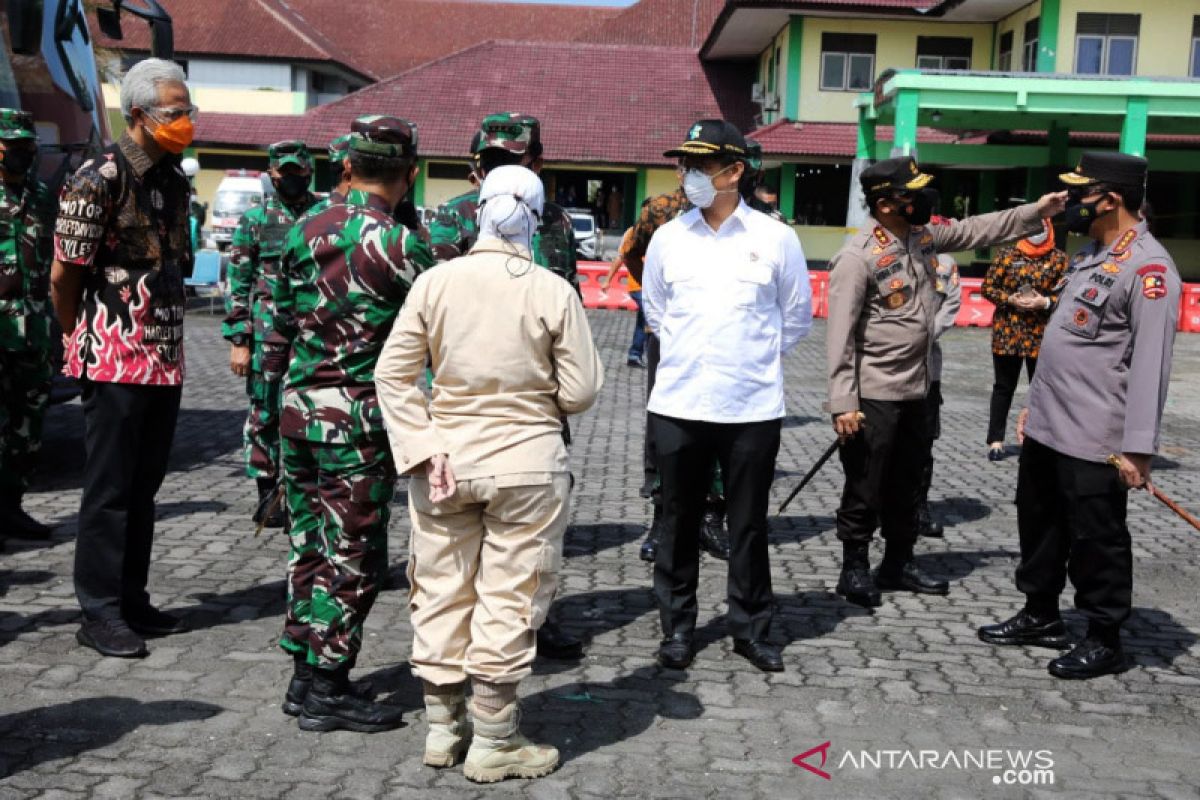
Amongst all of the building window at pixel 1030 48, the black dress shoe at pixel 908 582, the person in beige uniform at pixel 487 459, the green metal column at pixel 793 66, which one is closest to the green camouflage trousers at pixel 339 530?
the person in beige uniform at pixel 487 459

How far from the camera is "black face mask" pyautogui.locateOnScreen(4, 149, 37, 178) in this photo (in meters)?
7.07

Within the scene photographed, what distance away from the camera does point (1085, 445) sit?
17.4ft

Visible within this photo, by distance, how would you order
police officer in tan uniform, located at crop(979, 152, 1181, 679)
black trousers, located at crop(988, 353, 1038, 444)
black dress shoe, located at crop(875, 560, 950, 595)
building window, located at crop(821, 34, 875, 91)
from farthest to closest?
building window, located at crop(821, 34, 875, 91)
black trousers, located at crop(988, 353, 1038, 444)
black dress shoe, located at crop(875, 560, 950, 595)
police officer in tan uniform, located at crop(979, 152, 1181, 679)

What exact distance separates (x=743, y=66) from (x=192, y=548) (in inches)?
1489

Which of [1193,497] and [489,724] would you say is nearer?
[489,724]

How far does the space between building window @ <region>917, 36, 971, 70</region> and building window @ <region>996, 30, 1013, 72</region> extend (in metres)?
0.96

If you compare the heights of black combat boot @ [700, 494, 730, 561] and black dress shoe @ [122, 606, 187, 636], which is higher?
black combat boot @ [700, 494, 730, 561]

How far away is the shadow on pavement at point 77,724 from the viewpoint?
4.28 meters

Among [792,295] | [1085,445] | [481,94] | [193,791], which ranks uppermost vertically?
[481,94]

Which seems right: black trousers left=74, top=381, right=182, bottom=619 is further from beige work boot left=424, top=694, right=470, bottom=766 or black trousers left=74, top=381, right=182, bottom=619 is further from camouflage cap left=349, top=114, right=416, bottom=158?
beige work boot left=424, top=694, right=470, bottom=766

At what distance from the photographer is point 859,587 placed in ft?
20.5

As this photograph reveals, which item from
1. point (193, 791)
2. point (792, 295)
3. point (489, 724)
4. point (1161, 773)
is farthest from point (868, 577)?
point (193, 791)

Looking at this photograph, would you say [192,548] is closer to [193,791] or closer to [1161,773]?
[193,791]

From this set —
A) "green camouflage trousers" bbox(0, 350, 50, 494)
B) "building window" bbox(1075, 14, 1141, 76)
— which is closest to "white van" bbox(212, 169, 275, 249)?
"building window" bbox(1075, 14, 1141, 76)
